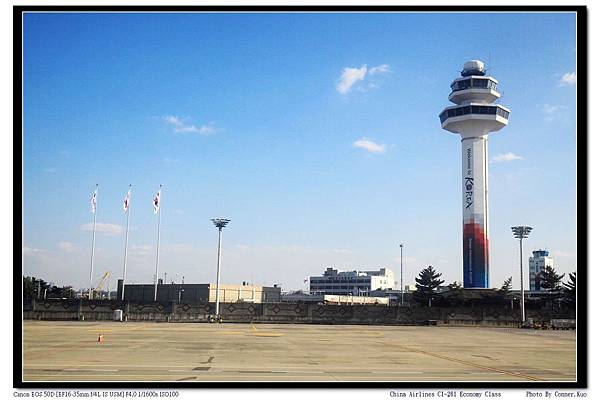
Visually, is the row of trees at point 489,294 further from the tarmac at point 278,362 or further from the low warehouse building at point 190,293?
the tarmac at point 278,362

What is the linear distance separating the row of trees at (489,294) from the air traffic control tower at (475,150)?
4.54 metres

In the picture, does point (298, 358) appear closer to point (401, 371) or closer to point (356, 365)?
point (356, 365)

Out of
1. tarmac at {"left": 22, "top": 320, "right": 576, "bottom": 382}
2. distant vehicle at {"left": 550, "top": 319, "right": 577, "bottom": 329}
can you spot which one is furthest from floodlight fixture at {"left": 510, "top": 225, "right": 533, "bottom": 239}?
tarmac at {"left": 22, "top": 320, "right": 576, "bottom": 382}

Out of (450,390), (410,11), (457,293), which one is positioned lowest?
(457,293)

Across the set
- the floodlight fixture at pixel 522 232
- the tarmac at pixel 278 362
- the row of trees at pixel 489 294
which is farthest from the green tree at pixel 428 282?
the tarmac at pixel 278 362

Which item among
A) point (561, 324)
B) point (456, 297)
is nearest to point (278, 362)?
point (561, 324)

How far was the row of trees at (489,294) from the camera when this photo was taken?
149 metres

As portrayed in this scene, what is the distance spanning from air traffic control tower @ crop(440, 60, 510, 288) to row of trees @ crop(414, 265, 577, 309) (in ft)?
14.9

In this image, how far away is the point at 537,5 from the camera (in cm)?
2044

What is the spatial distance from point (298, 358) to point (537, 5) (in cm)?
2304

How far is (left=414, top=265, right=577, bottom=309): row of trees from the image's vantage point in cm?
14900

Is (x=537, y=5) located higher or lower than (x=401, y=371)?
higher

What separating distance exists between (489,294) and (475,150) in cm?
3574
